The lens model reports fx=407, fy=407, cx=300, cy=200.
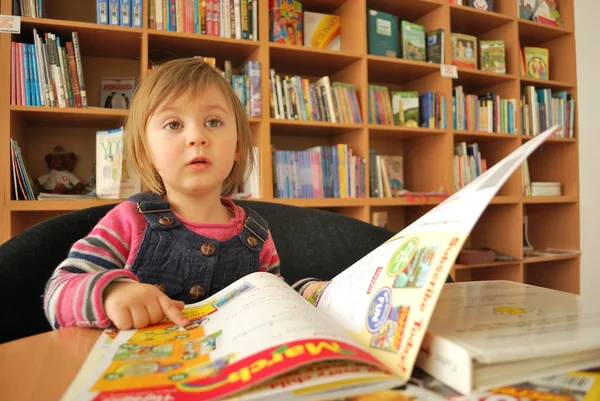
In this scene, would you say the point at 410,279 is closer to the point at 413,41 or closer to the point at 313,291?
the point at 313,291

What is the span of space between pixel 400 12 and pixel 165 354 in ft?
8.82

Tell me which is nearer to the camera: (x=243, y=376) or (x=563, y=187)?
(x=243, y=376)

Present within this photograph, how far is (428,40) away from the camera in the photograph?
254 centimetres

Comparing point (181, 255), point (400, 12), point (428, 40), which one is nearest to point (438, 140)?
point (428, 40)

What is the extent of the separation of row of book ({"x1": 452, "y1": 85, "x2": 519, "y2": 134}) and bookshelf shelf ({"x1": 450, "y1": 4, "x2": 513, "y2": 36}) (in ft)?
1.48

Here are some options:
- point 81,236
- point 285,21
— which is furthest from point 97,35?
point 81,236

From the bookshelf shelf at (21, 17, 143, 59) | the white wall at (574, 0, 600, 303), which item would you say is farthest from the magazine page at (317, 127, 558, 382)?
the white wall at (574, 0, 600, 303)

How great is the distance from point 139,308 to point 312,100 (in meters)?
1.85

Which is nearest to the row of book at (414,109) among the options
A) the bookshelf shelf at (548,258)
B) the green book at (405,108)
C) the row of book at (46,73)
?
the green book at (405,108)

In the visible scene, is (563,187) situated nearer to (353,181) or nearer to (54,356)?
(353,181)

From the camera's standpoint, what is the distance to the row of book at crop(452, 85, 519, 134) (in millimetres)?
2586

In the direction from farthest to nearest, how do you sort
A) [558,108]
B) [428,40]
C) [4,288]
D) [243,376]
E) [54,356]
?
[558,108] → [428,40] → [4,288] → [54,356] → [243,376]

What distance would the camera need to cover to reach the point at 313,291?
0.66 m

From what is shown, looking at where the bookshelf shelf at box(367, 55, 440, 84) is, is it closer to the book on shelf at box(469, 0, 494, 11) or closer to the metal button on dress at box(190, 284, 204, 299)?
the book on shelf at box(469, 0, 494, 11)
